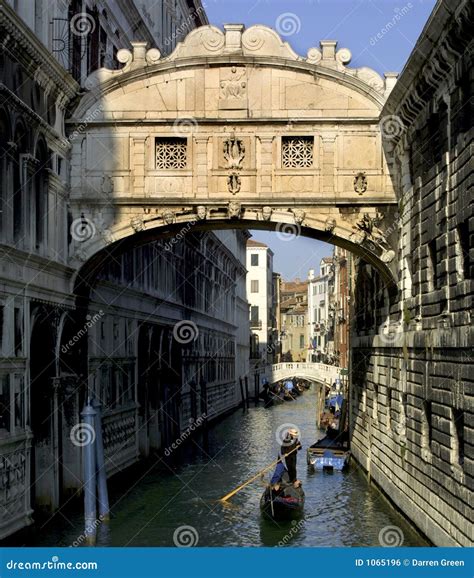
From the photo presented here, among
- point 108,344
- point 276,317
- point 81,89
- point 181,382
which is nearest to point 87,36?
point 81,89

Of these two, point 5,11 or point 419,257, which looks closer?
point 5,11

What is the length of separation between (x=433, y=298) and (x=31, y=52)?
672 centimetres

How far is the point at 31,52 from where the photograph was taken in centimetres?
1484

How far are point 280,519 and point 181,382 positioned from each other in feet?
40.4

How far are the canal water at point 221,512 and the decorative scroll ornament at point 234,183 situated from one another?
18.5 ft

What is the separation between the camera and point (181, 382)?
97.5ft

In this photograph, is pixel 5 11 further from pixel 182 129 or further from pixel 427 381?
pixel 427 381

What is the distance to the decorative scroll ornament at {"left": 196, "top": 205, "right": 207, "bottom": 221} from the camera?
17453mm

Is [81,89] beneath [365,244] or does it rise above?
above

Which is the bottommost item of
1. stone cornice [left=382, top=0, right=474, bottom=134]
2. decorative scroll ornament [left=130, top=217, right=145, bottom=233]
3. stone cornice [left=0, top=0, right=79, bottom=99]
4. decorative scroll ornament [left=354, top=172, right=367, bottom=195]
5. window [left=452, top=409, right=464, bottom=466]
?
window [left=452, top=409, right=464, bottom=466]

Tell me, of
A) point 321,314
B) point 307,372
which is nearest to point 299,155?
point 307,372

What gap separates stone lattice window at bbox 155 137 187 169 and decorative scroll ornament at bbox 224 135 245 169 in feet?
2.37

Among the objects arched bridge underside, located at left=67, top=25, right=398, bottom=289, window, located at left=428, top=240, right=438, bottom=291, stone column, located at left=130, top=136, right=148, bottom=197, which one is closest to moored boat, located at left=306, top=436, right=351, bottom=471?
arched bridge underside, located at left=67, top=25, right=398, bottom=289

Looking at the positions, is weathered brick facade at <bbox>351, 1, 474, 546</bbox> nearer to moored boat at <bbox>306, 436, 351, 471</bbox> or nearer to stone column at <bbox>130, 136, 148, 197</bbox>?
moored boat at <bbox>306, 436, 351, 471</bbox>
